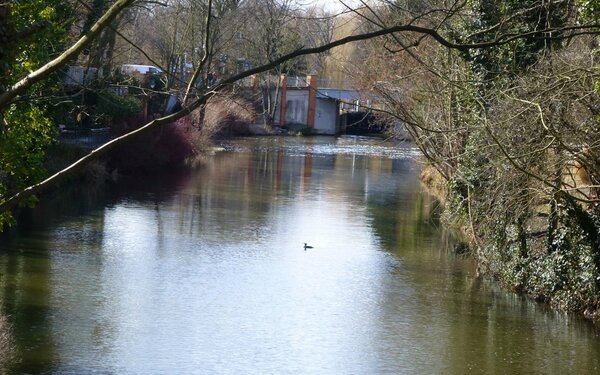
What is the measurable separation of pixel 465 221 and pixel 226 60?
27707mm

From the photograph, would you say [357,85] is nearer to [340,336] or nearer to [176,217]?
[176,217]

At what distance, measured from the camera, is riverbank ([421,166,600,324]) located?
14164mm

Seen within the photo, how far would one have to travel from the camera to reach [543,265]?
49.7 feet

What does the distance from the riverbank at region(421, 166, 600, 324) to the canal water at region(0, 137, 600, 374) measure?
299mm

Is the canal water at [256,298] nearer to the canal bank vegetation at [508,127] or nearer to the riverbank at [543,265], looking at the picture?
the riverbank at [543,265]

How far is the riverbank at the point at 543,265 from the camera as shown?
14164mm

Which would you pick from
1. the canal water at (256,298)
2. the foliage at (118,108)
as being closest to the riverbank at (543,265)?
the canal water at (256,298)

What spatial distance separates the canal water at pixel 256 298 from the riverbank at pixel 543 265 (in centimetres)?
30

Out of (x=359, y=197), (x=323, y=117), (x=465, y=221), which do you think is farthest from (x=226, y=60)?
(x=465, y=221)

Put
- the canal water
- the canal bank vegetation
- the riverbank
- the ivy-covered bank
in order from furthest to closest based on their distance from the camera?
the riverbank → the canal water → the ivy-covered bank → the canal bank vegetation

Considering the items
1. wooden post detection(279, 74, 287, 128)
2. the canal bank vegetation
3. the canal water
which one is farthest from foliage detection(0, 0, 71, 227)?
wooden post detection(279, 74, 287, 128)

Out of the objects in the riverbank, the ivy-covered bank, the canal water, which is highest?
the ivy-covered bank

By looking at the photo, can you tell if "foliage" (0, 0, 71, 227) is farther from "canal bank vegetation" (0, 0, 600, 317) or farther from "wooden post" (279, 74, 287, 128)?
"wooden post" (279, 74, 287, 128)

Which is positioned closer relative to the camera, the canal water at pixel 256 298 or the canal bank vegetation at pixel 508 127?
the canal bank vegetation at pixel 508 127
